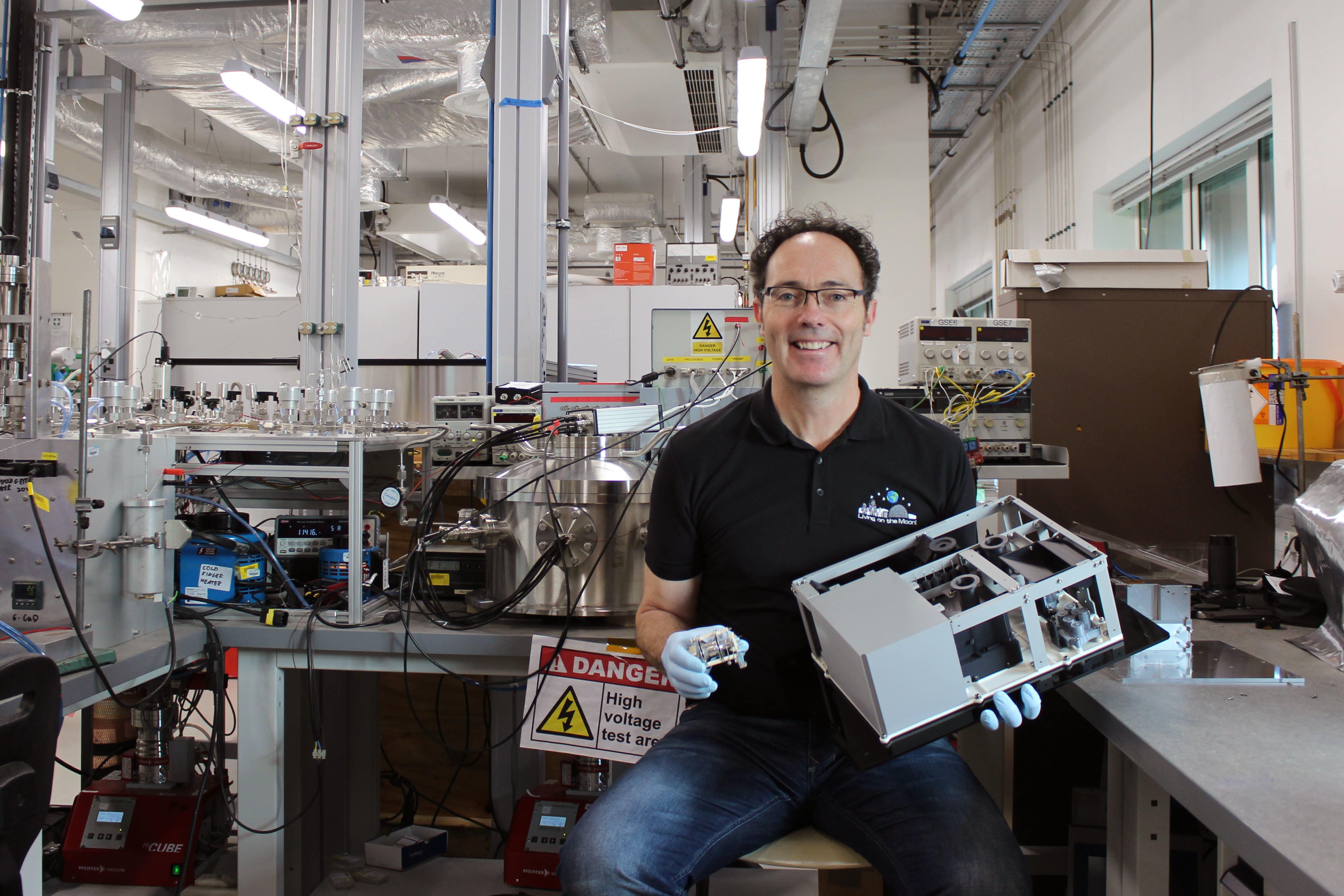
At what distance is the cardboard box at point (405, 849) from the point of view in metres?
1.91

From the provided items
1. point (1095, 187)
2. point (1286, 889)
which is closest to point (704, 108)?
point (1095, 187)

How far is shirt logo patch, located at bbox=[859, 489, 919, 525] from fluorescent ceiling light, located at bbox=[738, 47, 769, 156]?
8.00 feet

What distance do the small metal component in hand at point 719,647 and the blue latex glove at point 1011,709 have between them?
1.01 feet

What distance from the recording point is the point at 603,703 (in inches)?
58.1

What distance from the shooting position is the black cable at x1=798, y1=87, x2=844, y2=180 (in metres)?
5.02

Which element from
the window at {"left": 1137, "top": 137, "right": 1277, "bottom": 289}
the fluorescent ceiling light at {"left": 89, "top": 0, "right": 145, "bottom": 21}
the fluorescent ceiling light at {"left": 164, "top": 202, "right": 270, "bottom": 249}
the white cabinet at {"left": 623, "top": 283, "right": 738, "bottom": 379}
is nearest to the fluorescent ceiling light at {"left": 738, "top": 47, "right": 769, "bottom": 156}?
the white cabinet at {"left": 623, "top": 283, "right": 738, "bottom": 379}

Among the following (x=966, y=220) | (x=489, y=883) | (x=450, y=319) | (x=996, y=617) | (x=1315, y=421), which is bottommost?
(x=489, y=883)

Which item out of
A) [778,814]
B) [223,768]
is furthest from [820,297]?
[223,768]

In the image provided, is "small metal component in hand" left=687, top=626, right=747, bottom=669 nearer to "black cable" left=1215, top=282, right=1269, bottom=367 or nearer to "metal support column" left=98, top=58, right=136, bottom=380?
"black cable" left=1215, top=282, right=1269, bottom=367

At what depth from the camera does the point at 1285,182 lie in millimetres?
2676

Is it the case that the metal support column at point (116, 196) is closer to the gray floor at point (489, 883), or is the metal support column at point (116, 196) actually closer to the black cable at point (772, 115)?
the black cable at point (772, 115)

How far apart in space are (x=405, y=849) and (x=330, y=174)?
1.93 meters

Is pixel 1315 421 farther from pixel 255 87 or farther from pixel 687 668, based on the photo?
pixel 255 87

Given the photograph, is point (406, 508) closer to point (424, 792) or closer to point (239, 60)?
point (424, 792)
